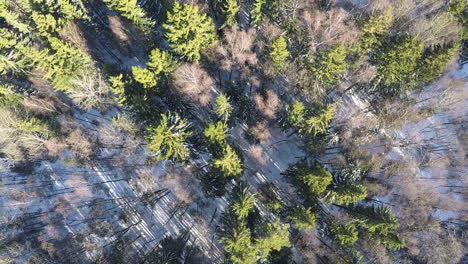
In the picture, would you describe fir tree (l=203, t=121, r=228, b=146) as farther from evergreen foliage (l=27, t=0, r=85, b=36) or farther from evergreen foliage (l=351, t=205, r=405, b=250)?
evergreen foliage (l=27, t=0, r=85, b=36)

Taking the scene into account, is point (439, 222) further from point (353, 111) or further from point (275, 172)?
point (275, 172)

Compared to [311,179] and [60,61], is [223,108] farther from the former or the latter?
[60,61]

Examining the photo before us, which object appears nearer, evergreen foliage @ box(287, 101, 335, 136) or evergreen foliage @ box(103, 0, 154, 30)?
evergreen foliage @ box(287, 101, 335, 136)

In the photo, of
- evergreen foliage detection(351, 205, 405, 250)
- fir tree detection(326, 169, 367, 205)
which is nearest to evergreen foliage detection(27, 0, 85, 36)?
fir tree detection(326, 169, 367, 205)

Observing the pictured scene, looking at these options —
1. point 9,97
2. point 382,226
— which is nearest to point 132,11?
point 9,97

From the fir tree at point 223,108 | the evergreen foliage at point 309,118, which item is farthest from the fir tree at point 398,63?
the fir tree at point 223,108

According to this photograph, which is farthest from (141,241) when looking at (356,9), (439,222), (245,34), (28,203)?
(356,9)
